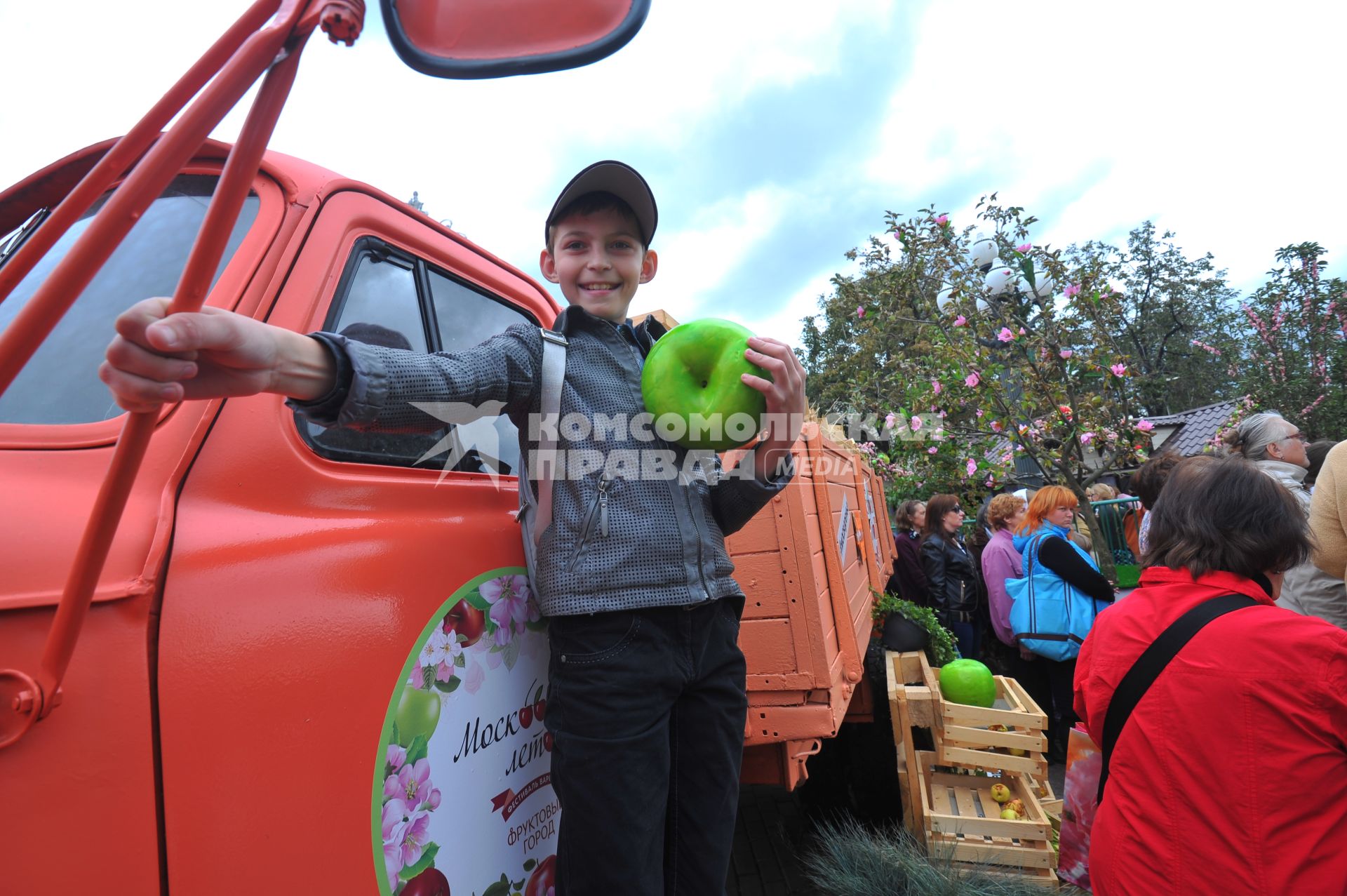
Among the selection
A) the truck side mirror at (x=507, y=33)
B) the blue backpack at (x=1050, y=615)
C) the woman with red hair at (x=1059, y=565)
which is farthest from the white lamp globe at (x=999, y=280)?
the truck side mirror at (x=507, y=33)

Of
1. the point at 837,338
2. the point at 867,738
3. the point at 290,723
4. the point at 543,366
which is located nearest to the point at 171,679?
the point at 290,723

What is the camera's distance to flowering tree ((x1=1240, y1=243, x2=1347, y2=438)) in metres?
16.9

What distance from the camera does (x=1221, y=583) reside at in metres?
1.89

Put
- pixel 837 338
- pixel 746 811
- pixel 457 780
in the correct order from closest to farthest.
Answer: pixel 457 780 → pixel 746 811 → pixel 837 338

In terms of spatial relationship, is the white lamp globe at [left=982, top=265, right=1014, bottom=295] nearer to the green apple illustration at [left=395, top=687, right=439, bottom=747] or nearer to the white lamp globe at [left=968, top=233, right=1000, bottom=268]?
the white lamp globe at [left=968, top=233, right=1000, bottom=268]

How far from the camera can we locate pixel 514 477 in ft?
6.20

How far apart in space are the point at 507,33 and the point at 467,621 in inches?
39.4

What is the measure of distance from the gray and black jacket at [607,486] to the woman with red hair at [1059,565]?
3.75 m

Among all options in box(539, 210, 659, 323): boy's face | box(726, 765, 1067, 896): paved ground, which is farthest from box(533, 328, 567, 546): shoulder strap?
box(726, 765, 1067, 896): paved ground

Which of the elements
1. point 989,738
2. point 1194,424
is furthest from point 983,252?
point 1194,424

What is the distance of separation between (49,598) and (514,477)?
1.12m

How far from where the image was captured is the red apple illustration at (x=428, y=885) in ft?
3.74

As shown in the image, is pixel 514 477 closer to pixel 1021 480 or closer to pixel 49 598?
pixel 49 598

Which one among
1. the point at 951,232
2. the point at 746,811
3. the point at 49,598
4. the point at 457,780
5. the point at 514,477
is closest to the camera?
the point at 49,598
